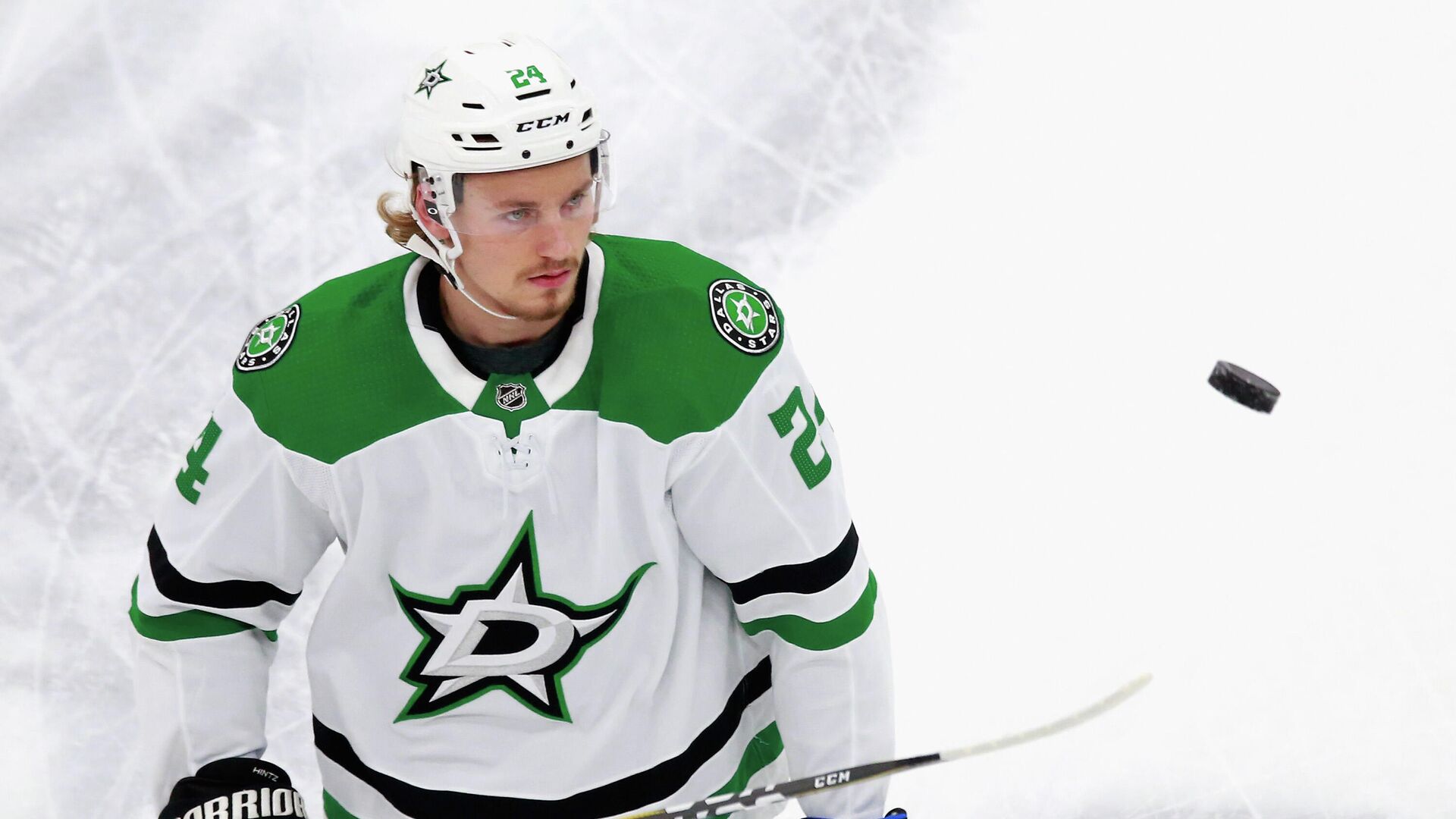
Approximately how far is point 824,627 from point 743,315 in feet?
1.08

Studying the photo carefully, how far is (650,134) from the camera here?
3.18 metres

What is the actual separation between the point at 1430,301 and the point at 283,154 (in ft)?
7.02

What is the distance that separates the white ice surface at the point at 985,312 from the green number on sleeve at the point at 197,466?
3.20 ft

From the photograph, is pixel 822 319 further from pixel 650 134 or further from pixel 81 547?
pixel 81 547

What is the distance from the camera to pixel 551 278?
4.89ft

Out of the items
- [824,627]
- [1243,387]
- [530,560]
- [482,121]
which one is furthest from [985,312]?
[482,121]

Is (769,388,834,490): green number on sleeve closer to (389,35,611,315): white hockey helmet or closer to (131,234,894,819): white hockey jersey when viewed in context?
(131,234,894,819): white hockey jersey

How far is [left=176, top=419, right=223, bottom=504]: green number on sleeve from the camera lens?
1.60 m

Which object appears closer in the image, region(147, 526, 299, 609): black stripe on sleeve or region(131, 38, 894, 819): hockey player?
region(131, 38, 894, 819): hockey player

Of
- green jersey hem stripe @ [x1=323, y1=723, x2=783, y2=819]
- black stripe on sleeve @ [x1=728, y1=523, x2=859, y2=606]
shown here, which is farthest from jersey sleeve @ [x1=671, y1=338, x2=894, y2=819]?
green jersey hem stripe @ [x1=323, y1=723, x2=783, y2=819]

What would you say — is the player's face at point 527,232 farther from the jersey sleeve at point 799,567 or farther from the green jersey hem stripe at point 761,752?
the green jersey hem stripe at point 761,752

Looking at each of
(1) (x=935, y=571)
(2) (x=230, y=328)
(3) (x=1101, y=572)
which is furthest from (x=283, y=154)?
(3) (x=1101, y=572)

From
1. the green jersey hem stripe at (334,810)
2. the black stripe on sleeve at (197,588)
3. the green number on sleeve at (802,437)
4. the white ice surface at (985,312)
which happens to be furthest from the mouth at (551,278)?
the white ice surface at (985,312)

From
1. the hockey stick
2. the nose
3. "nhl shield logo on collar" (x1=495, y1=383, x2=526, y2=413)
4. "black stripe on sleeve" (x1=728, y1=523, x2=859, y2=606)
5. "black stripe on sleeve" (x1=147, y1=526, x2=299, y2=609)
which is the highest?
the nose
